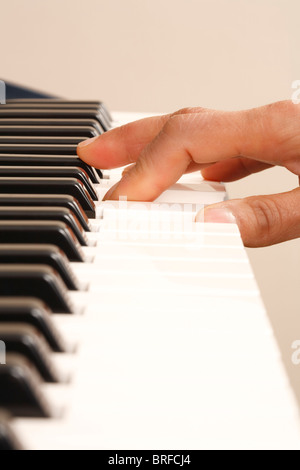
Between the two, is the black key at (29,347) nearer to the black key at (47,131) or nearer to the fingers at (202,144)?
the fingers at (202,144)

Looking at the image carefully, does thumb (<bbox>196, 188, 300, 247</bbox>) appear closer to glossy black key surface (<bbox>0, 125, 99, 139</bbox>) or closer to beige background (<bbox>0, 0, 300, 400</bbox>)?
glossy black key surface (<bbox>0, 125, 99, 139</bbox>)

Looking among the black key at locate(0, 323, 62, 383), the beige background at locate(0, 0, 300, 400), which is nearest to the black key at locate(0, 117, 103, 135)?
the black key at locate(0, 323, 62, 383)

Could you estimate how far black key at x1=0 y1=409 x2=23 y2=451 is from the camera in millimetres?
380

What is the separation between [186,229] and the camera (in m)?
0.80

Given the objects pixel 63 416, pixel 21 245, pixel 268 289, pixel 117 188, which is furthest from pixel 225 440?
pixel 268 289

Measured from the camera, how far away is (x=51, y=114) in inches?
45.7

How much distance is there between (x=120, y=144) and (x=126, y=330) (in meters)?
0.54

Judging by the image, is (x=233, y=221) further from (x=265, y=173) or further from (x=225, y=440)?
(x=265, y=173)

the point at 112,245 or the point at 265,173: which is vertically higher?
the point at 265,173

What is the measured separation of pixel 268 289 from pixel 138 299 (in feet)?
6.44

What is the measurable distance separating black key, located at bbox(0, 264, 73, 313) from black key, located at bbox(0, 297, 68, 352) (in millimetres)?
51

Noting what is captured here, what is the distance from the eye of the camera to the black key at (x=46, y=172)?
2.86 feet

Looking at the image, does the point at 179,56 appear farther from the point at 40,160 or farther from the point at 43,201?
the point at 43,201

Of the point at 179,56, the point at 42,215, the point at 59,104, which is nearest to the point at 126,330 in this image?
the point at 42,215
